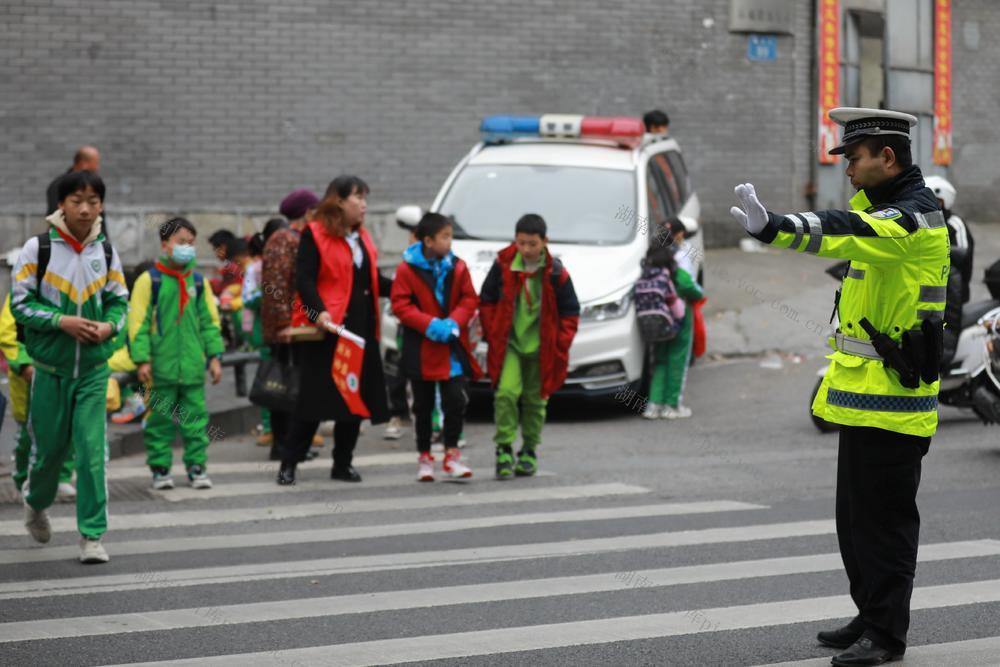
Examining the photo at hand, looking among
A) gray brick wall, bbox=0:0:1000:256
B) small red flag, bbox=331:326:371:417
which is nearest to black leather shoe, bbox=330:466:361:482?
small red flag, bbox=331:326:371:417

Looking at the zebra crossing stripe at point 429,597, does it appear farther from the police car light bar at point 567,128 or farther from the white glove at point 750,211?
the police car light bar at point 567,128

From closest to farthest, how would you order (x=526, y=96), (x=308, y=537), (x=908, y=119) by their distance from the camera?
(x=908, y=119), (x=308, y=537), (x=526, y=96)

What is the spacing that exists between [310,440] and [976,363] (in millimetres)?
4351

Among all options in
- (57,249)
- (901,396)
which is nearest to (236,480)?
(57,249)

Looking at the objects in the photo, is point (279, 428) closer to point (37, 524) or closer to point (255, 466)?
point (255, 466)

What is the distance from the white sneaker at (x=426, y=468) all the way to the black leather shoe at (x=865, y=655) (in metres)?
4.68

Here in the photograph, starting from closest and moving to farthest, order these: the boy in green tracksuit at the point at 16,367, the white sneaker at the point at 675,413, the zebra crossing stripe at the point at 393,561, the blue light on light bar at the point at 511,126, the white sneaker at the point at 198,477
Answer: the zebra crossing stripe at the point at 393,561 → the boy in green tracksuit at the point at 16,367 → the white sneaker at the point at 198,477 → the white sneaker at the point at 675,413 → the blue light on light bar at the point at 511,126

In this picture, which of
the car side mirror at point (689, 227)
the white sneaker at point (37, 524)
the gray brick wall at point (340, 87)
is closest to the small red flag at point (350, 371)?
the white sneaker at point (37, 524)

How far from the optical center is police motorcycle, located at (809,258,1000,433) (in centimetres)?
1005

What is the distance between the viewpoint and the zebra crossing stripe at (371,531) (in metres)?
7.50

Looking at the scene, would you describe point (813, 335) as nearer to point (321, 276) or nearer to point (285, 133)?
point (285, 133)

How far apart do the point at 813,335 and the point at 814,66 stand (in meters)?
6.24

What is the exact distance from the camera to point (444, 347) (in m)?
9.51

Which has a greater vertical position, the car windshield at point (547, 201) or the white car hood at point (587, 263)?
the car windshield at point (547, 201)
